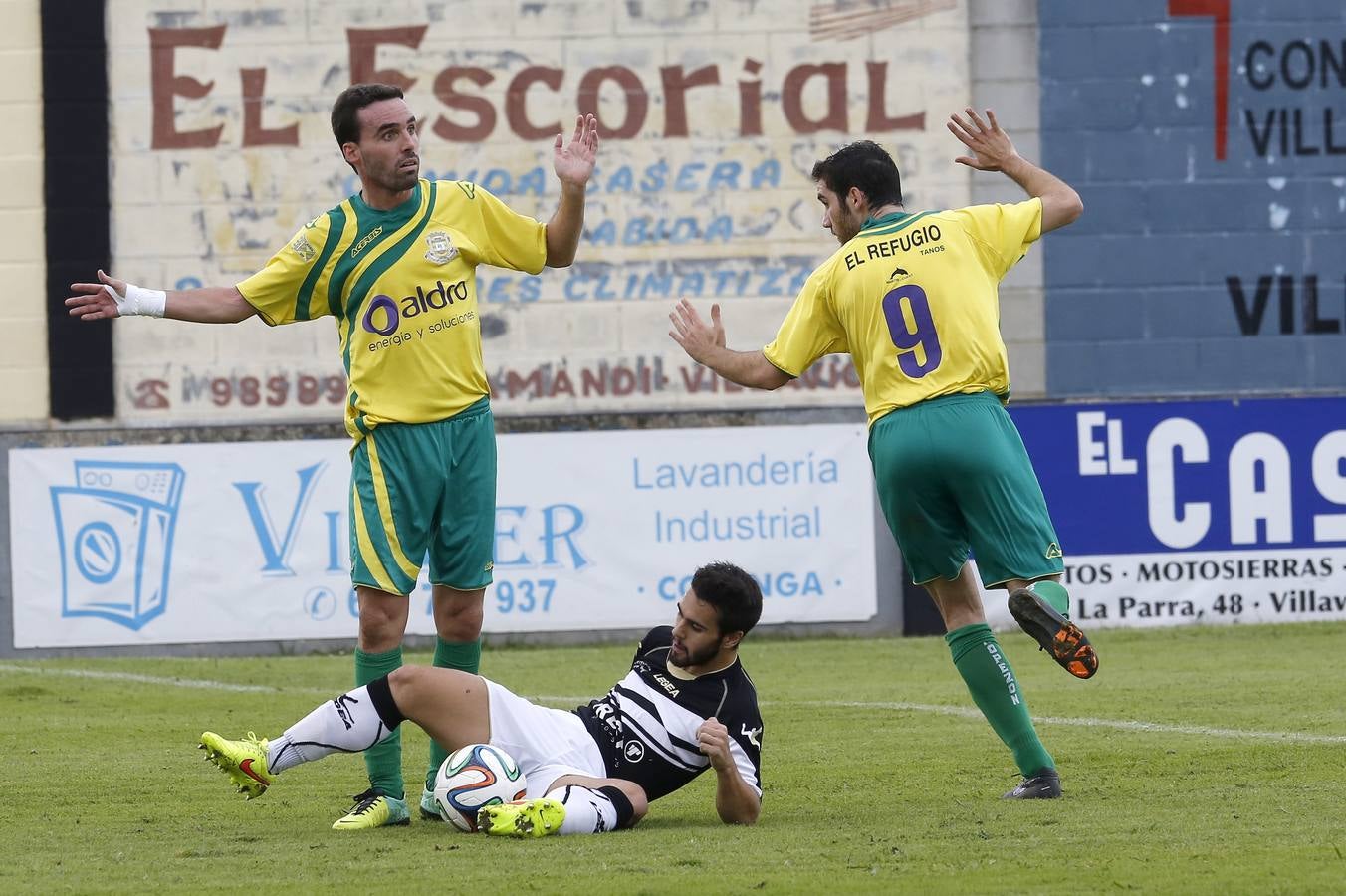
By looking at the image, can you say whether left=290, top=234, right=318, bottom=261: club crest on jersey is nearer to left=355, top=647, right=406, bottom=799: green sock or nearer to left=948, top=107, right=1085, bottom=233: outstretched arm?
left=355, top=647, right=406, bottom=799: green sock

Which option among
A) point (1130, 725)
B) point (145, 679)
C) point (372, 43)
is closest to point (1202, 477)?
point (1130, 725)

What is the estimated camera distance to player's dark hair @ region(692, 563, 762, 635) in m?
5.74

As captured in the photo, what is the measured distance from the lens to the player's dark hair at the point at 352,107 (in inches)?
250

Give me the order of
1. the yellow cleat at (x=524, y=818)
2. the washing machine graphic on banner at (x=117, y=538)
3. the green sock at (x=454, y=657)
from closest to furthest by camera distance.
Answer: the yellow cleat at (x=524, y=818)
the green sock at (x=454, y=657)
the washing machine graphic on banner at (x=117, y=538)

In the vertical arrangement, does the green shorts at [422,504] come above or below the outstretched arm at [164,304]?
below

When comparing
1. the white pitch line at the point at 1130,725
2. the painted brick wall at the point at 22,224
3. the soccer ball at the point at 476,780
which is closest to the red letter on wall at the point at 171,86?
the painted brick wall at the point at 22,224

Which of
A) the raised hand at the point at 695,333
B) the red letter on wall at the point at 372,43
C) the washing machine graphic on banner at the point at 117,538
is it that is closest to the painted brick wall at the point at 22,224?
the washing machine graphic on banner at the point at 117,538

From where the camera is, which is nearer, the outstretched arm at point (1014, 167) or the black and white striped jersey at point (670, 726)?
the black and white striped jersey at point (670, 726)

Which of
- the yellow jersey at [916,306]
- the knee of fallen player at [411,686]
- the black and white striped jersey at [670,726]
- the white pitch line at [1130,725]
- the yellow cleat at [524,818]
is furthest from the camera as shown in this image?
the white pitch line at [1130,725]

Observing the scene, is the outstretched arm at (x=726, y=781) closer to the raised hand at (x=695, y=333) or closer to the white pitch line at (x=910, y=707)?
the raised hand at (x=695, y=333)

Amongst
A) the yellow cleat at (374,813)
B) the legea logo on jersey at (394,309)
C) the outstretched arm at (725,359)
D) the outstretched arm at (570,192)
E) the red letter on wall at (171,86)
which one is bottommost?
the yellow cleat at (374,813)

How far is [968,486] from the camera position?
A: 6.03 meters

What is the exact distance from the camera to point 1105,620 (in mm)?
14016

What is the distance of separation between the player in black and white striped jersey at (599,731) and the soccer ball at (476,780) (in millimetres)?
64
